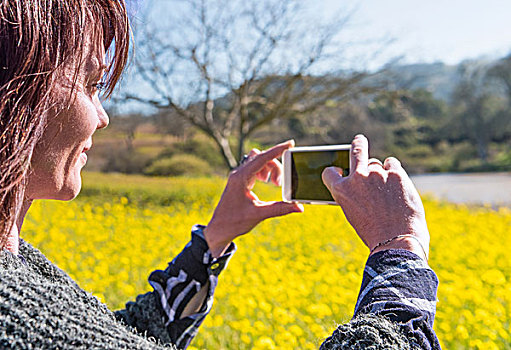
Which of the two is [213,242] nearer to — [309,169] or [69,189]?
→ [309,169]

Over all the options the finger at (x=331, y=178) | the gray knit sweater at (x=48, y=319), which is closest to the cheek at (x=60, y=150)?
the gray knit sweater at (x=48, y=319)

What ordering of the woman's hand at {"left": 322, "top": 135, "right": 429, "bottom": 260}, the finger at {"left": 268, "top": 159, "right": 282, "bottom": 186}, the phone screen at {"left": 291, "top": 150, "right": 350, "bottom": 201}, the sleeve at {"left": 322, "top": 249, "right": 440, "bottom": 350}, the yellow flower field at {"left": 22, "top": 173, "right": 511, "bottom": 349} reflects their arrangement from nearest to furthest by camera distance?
the sleeve at {"left": 322, "top": 249, "right": 440, "bottom": 350} < the woman's hand at {"left": 322, "top": 135, "right": 429, "bottom": 260} < the phone screen at {"left": 291, "top": 150, "right": 350, "bottom": 201} < the finger at {"left": 268, "top": 159, "right": 282, "bottom": 186} < the yellow flower field at {"left": 22, "top": 173, "right": 511, "bottom": 349}

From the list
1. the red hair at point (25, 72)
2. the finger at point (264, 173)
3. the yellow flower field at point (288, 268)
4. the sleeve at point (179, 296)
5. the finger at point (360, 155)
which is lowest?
the yellow flower field at point (288, 268)

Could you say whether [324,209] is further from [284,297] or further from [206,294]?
[206,294]

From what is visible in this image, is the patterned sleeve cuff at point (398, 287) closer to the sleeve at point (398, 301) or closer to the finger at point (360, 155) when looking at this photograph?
the sleeve at point (398, 301)

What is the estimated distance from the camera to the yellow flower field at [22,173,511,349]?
2156 mm

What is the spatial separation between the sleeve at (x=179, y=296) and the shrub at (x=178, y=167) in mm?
10577

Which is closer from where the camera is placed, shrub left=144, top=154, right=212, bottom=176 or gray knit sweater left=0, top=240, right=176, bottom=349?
gray knit sweater left=0, top=240, right=176, bottom=349

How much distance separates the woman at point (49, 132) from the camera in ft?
1.72

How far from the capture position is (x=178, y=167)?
38.5 feet

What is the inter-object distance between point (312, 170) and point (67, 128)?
1.93 ft

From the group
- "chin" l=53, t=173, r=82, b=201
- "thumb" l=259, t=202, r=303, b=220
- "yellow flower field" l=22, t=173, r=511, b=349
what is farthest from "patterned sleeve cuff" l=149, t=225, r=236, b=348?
"chin" l=53, t=173, r=82, b=201

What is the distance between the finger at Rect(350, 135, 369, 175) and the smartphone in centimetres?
15

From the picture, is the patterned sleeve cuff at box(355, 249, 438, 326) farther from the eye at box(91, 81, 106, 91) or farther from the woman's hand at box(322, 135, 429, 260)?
the eye at box(91, 81, 106, 91)
